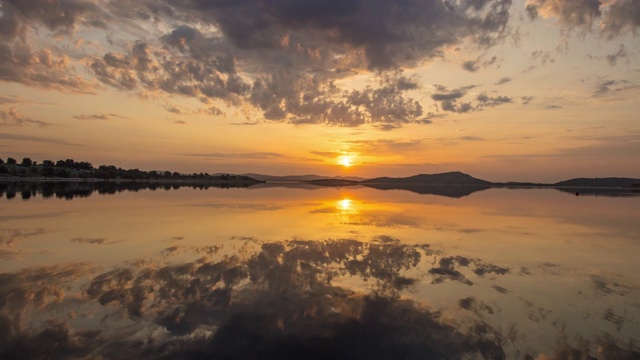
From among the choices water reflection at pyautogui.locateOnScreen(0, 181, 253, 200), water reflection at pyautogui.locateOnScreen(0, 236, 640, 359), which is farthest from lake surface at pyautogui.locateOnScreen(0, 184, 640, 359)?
water reflection at pyautogui.locateOnScreen(0, 181, 253, 200)

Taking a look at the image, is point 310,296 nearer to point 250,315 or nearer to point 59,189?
point 250,315

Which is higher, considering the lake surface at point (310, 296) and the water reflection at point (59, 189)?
the water reflection at point (59, 189)

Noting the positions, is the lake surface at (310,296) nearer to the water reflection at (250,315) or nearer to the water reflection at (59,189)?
the water reflection at (250,315)

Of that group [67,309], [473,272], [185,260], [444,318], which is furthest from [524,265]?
[67,309]

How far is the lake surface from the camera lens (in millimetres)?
9602

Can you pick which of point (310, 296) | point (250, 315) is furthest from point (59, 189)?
point (250, 315)

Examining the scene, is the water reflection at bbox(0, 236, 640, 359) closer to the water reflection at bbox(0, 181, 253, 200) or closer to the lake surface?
the lake surface

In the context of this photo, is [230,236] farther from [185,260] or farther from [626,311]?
[626,311]

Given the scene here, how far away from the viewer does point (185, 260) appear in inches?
710

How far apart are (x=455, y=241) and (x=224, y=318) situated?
64.3 ft

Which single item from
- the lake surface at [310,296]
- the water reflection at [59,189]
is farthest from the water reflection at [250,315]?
the water reflection at [59,189]

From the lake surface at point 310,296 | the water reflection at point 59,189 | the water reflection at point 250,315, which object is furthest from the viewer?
the water reflection at point 59,189

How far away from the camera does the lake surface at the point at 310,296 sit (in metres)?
9.60

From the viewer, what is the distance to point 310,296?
13320mm
